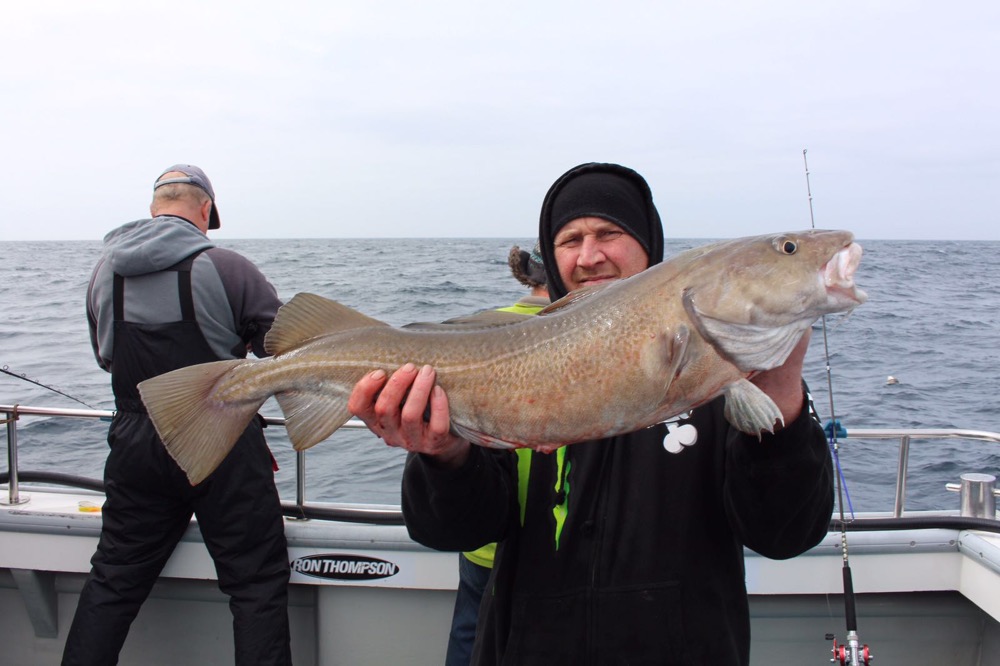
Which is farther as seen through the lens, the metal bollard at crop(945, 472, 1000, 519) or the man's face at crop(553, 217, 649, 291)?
the metal bollard at crop(945, 472, 1000, 519)

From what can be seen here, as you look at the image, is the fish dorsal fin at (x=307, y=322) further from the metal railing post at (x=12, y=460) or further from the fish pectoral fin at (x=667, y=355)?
the metal railing post at (x=12, y=460)

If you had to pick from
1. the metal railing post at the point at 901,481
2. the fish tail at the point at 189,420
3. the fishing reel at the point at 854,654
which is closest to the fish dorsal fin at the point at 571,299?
the fish tail at the point at 189,420

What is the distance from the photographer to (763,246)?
2.06 metres

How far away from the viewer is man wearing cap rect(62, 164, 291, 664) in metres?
3.72

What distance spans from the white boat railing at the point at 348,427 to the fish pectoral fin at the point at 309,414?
4.80 ft

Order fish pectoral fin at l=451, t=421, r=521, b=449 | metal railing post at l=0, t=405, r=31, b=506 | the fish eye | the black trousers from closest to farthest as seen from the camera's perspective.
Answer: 1. the fish eye
2. fish pectoral fin at l=451, t=421, r=521, b=449
3. the black trousers
4. metal railing post at l=0, t=405, r=31, b=506

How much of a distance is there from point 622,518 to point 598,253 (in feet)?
3.15

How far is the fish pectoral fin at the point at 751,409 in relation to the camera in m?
1.89

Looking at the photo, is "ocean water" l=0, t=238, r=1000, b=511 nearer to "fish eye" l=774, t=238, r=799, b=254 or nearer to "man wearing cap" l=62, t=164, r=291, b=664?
"fish eye" l=774, t=238, r=799, b=254

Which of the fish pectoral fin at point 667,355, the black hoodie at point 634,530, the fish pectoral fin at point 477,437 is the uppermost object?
the fish pectoral fin at point 667,355

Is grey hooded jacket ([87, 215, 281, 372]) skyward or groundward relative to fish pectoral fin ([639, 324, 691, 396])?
skyward

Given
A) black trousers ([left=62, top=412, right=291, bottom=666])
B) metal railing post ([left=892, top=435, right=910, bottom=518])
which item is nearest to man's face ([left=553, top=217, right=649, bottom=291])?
black trousers ([left=62, top=412, right=291, bottom=666])

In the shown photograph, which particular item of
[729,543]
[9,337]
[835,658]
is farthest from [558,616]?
[9,337]

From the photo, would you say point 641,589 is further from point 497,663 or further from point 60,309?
point 60,309
